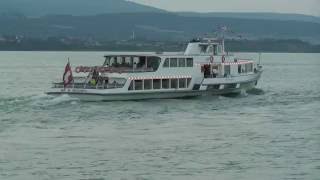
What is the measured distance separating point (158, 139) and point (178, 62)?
22.4 m

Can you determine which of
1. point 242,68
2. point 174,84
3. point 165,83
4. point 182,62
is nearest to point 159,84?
point 165,83

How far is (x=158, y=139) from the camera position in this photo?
140 feet

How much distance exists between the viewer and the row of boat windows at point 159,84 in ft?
199

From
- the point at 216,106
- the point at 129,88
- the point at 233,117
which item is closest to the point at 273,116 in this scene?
the point at 233,117

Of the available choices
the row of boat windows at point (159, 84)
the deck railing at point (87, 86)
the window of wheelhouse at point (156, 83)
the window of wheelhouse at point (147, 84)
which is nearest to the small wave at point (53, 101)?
the deck railing at point (87, 86)

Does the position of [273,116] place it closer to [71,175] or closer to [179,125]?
[179,125]

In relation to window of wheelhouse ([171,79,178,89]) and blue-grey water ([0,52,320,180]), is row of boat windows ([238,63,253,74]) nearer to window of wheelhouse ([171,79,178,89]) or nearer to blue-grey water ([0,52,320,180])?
blue-grey water ([0,52,320,180])

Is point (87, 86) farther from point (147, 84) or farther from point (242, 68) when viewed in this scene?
point (242, 68)

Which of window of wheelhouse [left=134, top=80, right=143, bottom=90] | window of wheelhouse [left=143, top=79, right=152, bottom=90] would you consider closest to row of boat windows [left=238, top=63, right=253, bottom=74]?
window of wheelhouse [left=143, top=79, right=152, bottom=90]

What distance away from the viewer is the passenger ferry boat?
195 feet

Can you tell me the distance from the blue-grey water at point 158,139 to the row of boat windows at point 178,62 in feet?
8.49

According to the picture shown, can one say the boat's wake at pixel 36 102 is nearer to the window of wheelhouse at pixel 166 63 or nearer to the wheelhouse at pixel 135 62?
the wheelhouse at pixel 135 62

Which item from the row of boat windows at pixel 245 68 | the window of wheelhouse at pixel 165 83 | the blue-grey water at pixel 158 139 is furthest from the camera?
the row of boat windows at pixel 245 68

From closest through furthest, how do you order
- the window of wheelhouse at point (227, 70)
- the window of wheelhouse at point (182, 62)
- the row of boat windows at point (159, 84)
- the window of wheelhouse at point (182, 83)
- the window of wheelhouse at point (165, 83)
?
the row of boat windows at point (159, 84), the window of wheelhouse at point (165, 83), the window of wheelhouse at point (182, 83), the window of wheelhouse at point (182, 62), the window of wheelhouse at point (227, 70)
